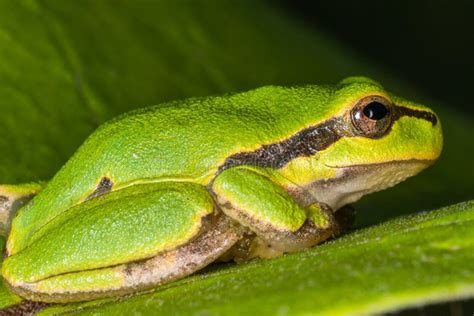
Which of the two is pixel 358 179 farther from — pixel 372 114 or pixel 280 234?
pixel 280 234

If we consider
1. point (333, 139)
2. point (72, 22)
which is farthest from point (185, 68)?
point (333, 139)

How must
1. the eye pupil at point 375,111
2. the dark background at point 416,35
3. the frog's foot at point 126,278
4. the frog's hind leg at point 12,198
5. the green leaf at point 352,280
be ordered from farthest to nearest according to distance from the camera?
1. the dark background at point 416,35
2. the eye pupil at point 375,111
3. the frog's hind leg at point 12,198
4. the frog's foot at point 126,278
5. the green leaf at point 352,280

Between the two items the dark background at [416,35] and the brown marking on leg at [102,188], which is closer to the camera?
the brown marking on leg at [102,188]

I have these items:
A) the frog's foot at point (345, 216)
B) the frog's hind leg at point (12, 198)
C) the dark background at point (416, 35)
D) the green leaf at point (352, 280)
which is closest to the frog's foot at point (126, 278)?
the green leaf at point (352, 280)

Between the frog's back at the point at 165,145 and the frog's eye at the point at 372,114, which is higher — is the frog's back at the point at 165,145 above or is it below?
below

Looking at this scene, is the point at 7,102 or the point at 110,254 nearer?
the point at 110,254

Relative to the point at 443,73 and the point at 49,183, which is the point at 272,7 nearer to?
the point at 443,73

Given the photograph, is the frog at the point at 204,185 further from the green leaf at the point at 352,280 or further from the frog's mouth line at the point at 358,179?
the green leaf at the point at 352,280
